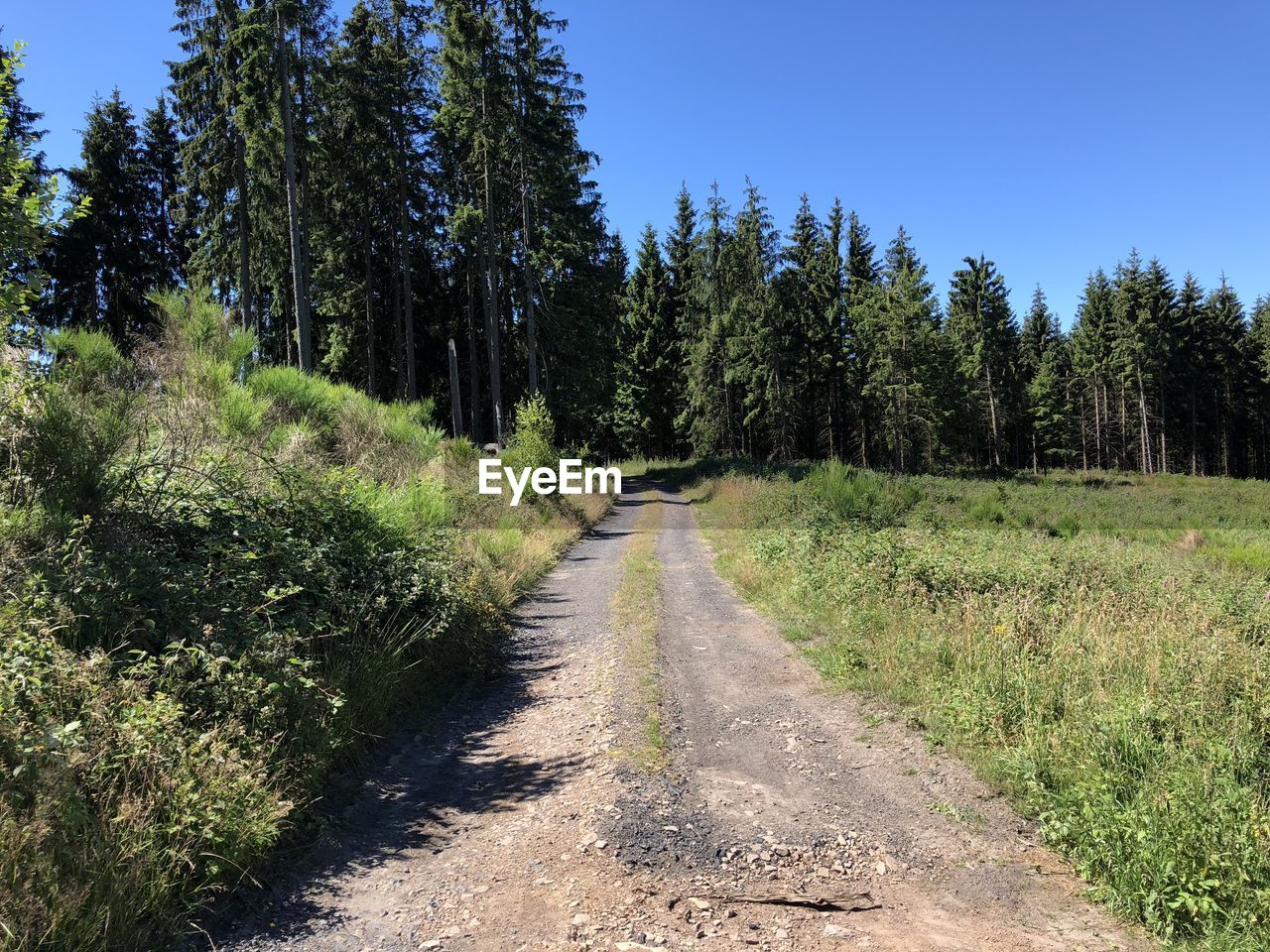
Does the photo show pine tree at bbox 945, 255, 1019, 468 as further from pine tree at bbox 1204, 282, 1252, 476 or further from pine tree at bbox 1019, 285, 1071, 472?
pine tree at bbox 1204, 282, 1252, 476

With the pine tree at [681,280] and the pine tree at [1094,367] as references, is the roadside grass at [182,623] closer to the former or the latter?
the pine tree at [681,280]

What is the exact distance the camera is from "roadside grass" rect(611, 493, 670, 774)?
5.02m

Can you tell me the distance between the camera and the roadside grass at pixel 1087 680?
3146 millimetres

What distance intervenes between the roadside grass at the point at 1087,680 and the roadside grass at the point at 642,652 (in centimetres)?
171

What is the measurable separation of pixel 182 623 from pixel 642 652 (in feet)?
15.7

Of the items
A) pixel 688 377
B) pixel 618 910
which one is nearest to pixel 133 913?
pixel 618 910

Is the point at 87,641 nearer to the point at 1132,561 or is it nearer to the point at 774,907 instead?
the point at 774,907

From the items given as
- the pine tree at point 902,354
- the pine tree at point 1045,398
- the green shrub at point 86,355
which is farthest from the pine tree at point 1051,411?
the green shrub at point 86,355

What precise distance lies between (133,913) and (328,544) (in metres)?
3.34

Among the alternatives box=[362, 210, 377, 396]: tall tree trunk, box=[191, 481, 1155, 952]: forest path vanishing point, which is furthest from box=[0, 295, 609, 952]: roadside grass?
box=[362, 210, 377, 396]: tall tree trunk

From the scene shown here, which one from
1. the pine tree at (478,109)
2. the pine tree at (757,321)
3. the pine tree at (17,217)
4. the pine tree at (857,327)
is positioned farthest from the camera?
the pine tree at (857,327)

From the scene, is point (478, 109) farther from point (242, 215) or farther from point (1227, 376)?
point (1227, 376)

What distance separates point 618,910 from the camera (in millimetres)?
3131

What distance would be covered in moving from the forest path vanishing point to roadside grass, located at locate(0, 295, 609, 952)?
42 centimetres
